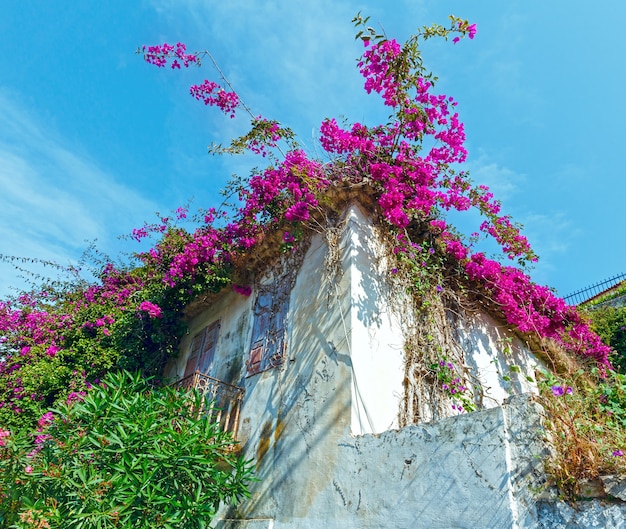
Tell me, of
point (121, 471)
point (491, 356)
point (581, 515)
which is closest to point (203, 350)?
point (121, 471)

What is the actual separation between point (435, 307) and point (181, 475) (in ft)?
14.0

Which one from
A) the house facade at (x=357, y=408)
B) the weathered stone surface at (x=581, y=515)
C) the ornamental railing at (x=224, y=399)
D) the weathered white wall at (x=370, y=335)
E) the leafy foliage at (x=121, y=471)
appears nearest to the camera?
the weathered stone surface at (x=581, y=515)

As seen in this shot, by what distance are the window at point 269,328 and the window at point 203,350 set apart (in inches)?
61.9

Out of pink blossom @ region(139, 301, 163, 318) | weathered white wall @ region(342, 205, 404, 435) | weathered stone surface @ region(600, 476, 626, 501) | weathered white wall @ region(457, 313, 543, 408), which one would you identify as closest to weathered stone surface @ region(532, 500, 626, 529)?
weathered stone surface @ region(600, 476, 626, 501)

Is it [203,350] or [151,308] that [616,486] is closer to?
[203,350]

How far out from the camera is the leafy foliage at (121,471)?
4.30 meters

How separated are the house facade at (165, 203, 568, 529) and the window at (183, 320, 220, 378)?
113 millimetres

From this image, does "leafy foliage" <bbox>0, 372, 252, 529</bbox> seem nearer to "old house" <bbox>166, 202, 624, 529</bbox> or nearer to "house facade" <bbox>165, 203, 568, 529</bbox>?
"house facade" <bbox>165, 203, 568, 529</bbox>

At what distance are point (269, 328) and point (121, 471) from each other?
3.06 meters

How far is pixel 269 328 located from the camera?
23.0 feet

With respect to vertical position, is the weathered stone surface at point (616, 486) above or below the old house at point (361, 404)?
below

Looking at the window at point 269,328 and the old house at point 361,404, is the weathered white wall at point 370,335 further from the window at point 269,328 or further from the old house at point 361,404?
the window at point 269,328

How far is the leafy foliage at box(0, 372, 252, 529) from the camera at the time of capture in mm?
4301

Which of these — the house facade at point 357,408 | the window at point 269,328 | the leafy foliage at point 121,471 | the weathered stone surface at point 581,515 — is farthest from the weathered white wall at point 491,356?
the leafy foliage at point 121,471
